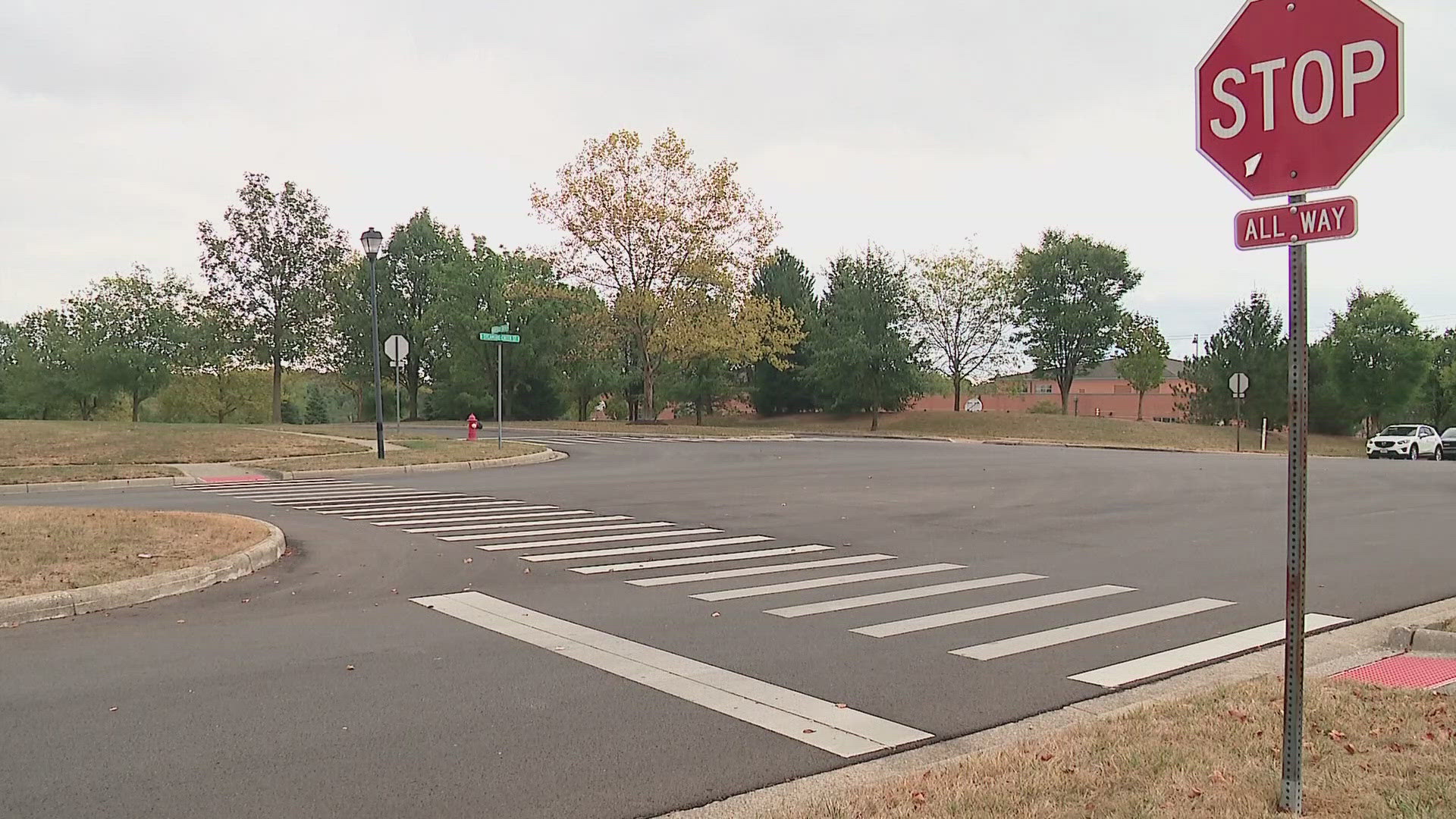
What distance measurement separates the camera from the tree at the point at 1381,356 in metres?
53.9

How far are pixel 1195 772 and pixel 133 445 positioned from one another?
89.7 feet

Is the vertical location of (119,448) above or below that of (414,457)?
above

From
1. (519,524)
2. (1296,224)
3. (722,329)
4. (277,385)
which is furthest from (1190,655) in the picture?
(277,385)

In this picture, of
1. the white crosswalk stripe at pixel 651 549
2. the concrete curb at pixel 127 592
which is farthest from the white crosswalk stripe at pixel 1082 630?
the concrete curb at pixel 127 592

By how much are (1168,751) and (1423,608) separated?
18.0 feet

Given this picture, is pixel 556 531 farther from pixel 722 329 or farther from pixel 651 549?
pixel 722 329

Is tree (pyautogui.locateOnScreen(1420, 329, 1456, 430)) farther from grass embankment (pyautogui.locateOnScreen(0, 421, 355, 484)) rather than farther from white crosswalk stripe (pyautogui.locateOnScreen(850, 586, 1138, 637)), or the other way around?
white crosswalk stripe (pyautogui.locateOnScreen(850, 586, 1138, 637))

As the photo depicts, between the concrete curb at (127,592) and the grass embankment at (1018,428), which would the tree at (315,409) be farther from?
the concrete curb at (127,592)

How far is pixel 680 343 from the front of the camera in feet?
152

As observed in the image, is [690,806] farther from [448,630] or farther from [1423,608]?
[1423,608]

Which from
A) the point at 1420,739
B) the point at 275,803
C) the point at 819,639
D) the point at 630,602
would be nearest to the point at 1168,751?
the point at 1420,739

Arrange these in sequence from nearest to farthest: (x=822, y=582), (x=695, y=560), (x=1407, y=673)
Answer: (x=1407, y=673)
(x=822, y=582)
(x=695, y=560)

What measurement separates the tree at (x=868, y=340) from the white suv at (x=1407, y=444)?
871 inches

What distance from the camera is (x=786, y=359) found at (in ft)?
198
